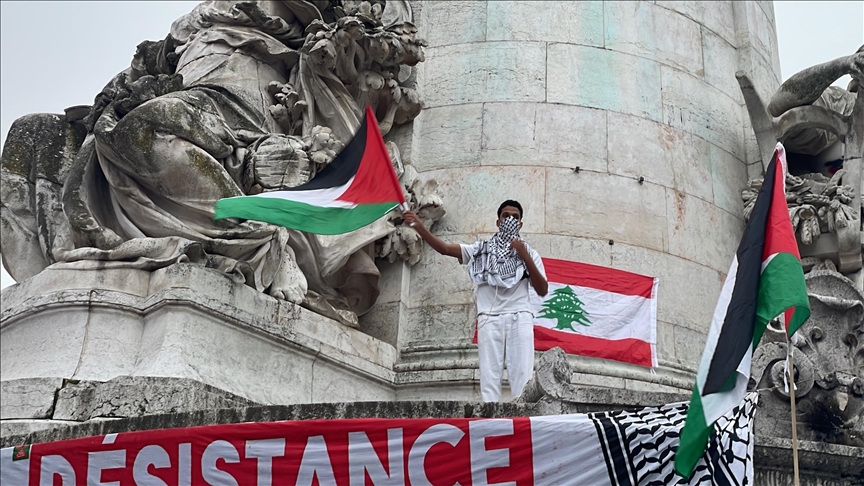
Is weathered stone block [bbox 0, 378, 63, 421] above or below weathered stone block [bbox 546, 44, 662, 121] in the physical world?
below

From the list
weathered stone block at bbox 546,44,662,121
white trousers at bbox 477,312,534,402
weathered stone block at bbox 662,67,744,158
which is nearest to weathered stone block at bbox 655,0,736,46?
weathered stone block at bbox 662,67,744,158

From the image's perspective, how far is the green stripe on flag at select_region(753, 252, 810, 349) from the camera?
865cm

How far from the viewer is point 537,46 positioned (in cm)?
1559

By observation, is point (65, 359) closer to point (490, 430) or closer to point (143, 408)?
point (143, 408)

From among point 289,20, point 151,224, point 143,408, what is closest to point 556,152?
point 289,20

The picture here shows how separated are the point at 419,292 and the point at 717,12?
601 cm

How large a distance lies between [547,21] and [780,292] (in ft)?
25.6

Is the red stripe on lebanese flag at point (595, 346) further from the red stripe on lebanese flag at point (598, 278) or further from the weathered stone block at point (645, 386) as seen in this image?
the red stripe on lebanese flag at point (598, 278)

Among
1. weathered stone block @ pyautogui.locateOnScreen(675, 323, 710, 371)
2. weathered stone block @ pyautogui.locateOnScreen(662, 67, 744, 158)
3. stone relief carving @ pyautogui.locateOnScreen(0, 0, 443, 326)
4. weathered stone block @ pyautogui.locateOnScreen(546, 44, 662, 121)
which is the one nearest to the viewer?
stone relief carving @ pyautogui.locateOnScreen(0, 0, 443, 326)

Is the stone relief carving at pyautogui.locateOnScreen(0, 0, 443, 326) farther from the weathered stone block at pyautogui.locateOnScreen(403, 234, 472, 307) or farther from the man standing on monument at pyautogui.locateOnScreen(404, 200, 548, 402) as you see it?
the man standing on monument at pyautogui.locateOnScreen(404, 200, 548, 402)

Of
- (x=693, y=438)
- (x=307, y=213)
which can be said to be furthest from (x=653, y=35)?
(x=693, y=438)

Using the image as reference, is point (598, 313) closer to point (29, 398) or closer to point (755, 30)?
point (29, 398)

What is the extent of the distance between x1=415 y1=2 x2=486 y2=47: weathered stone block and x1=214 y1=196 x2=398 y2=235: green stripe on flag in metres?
5.05

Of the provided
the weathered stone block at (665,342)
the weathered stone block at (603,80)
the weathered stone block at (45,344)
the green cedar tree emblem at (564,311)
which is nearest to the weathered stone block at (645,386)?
the weathered stone block at (665,342)
